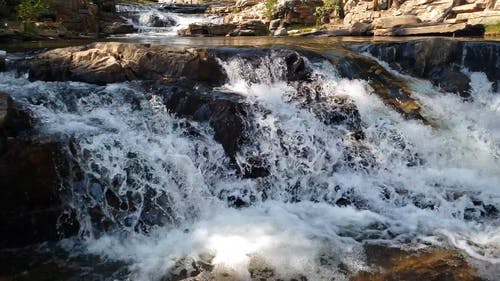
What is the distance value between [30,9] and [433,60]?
1524 cm

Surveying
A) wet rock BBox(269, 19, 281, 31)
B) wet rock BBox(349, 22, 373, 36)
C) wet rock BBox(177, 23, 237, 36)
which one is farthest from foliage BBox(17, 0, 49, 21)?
wet rock BBox(349, 22, 373, 36)

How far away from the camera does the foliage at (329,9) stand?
2944 centimetres

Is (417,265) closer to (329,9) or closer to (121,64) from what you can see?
(121,64)

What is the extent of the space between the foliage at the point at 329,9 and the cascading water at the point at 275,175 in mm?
20762

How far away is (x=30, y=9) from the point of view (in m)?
18.4

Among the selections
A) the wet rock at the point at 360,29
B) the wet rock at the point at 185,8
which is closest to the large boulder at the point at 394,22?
the wet rock at the point at 360,29

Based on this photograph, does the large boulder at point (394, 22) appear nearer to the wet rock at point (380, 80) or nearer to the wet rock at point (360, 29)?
the wet rock at point (360, 29)

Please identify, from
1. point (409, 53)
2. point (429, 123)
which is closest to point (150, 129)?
point (429, 123)

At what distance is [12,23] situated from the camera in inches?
693

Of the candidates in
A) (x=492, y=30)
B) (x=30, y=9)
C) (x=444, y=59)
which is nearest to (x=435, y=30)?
(x=492, y=30)

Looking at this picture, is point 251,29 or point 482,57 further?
point 251,29

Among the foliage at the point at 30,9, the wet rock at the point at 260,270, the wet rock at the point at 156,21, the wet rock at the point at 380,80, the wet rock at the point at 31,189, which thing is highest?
the foliage at the point at 30,9

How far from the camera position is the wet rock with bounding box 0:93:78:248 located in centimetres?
581

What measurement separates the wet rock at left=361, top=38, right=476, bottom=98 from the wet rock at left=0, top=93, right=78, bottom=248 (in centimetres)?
873
